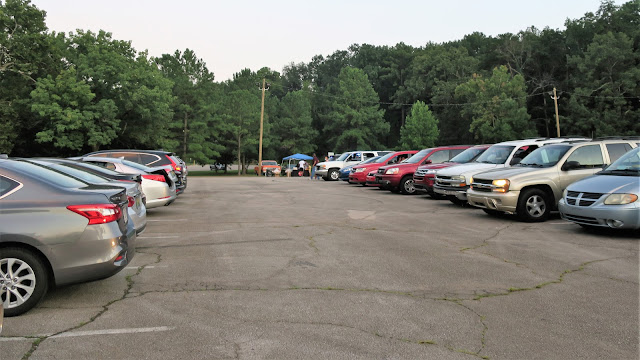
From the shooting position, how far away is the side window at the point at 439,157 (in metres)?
18.4

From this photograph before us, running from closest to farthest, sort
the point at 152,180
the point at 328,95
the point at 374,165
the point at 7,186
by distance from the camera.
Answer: the point at 7,186 → the point at 152,180 → the point at 374,165 → the point at 328,95

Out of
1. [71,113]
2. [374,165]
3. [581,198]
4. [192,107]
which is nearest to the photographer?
[581,198]

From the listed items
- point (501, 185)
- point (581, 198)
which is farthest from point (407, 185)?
point (581, 198)

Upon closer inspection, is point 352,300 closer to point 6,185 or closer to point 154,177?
point 6,185

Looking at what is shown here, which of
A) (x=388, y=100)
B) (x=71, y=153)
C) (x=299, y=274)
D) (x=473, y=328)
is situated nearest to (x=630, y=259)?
(x=473, y=328)

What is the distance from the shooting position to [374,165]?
23.6 metres

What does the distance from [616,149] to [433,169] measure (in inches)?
230

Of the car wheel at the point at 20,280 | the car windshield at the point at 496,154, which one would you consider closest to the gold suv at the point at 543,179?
the car windshield at the point at 496,154

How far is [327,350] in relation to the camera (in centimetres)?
391

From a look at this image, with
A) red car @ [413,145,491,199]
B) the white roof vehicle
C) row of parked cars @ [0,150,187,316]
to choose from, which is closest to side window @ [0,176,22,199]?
row of parked cars @ [0,150,187,316]

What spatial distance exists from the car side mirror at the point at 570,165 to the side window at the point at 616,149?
92cm

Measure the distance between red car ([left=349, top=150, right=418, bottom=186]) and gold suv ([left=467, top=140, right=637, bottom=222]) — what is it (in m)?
10.7

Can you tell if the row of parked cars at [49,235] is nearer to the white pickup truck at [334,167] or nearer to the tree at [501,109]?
the white pickup truck at [334,167]

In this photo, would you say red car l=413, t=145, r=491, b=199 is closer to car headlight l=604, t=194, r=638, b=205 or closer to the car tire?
the car tire
